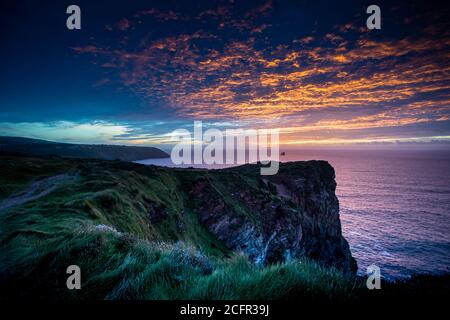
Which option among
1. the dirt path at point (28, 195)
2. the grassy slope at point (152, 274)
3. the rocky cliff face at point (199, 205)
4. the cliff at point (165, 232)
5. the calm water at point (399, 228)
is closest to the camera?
the grassy slope at point (152, 274)

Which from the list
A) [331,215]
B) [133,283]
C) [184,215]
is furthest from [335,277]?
[331,215]

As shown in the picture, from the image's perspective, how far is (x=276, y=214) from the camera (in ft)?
184

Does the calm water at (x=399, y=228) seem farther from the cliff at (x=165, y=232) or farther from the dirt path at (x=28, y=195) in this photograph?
the dirt path at (x=28, y=195)

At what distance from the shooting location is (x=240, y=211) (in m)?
50.8

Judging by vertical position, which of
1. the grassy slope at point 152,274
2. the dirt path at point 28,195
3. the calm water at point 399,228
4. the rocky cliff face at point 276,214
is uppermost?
the grassy slope at point 152,274

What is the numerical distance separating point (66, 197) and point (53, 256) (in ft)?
61.7

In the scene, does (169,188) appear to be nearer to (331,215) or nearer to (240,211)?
(240,211)

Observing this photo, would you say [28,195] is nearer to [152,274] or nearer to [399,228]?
[152,274]

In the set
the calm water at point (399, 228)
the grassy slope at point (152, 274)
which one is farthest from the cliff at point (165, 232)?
the calm water at point (399, 228)

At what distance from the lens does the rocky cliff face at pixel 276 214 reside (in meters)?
47.2

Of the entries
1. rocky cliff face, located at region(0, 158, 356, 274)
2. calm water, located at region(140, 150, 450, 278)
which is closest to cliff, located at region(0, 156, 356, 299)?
rocky cliff face, located at region(0, 158, 356, 274)

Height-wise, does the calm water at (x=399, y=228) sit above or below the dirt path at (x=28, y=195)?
below

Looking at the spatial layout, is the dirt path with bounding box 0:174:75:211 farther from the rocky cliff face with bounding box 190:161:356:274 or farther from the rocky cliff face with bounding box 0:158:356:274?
the rocky cliff face with bounding box 190:161:356:274

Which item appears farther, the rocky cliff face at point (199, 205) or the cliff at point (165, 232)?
the rocky cliff face at point (199, 205)
